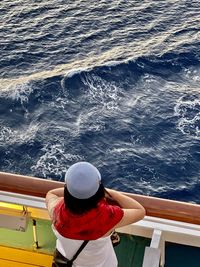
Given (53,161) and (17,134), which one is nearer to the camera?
(53,161)

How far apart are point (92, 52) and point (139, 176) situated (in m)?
4.74

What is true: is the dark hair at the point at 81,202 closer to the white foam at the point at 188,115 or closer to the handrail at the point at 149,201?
the handrail at the point at 149,201

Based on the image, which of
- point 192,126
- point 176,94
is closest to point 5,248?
point 192,126

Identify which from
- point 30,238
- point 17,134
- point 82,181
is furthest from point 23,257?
point 17,134

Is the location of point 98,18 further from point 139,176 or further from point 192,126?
point 139,176

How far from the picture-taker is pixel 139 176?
9.88 m

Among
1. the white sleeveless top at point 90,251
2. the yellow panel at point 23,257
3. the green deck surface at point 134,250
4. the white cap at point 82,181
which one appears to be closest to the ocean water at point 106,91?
the green deck surface at point 134,250

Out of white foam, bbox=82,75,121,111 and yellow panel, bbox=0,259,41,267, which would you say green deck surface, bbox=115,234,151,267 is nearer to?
yellow panel, bbox=0,259,41,267

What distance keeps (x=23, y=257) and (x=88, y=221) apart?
4.16 ft

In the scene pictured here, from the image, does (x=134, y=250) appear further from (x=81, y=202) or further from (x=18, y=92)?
(x=18, y=92)

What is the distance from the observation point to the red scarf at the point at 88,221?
2.32 metres

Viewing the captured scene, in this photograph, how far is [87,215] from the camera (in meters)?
2.31

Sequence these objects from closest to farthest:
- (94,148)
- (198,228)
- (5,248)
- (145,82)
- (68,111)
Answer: (198,228) → (5,248) → (94,148) → (68,111) → (145,82)

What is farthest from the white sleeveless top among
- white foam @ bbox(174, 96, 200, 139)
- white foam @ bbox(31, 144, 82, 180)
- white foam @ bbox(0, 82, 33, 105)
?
white foam @ bbox(0, 82, 33, 105)
